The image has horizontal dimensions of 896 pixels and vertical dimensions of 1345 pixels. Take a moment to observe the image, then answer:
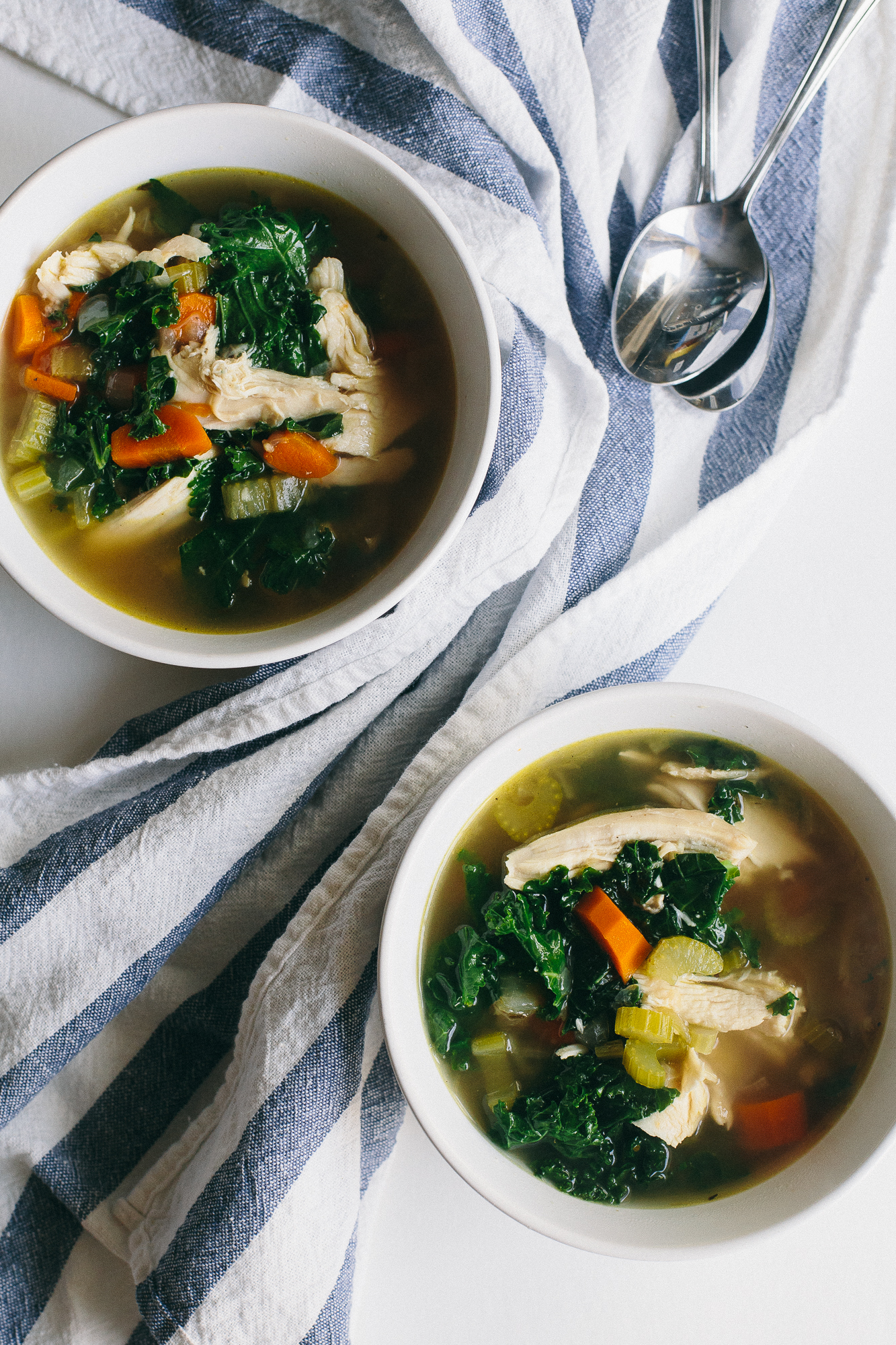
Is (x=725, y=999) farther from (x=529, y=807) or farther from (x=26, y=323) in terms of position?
(x=26, y=323)

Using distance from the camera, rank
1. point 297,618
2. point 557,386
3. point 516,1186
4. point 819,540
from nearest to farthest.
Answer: point 516,1186 → point 297,618 → point 557,386 → point 819,540

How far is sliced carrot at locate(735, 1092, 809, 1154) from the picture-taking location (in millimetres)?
1771

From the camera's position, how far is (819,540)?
2.13 m

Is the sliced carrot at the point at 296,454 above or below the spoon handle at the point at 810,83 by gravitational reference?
below

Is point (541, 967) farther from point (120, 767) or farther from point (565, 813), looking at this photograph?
point (120, 767)

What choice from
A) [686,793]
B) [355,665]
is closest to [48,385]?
[355,665]

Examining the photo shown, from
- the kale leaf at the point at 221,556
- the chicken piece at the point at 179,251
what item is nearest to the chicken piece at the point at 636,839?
the kale leaf at the point at 221,556

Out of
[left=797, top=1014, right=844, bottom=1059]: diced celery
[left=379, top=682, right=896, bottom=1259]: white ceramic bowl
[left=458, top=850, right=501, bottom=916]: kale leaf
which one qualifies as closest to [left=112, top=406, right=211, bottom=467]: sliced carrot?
[left=379, top=682, right=896, bottom=1259]: white ceramic bowl

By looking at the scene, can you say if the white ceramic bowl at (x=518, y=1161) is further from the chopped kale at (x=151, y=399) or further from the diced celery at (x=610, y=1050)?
the chopped kale at (x=151, y=399)

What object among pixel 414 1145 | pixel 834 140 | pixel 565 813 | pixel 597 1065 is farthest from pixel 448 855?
pixel 834 140

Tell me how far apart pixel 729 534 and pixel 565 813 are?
0.67 meters

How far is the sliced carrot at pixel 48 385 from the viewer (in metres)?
1.72

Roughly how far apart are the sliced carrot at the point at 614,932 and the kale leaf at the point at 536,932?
0.23 feet

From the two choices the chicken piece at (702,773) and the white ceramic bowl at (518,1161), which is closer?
the white ceramic bowl at (518,1161)
